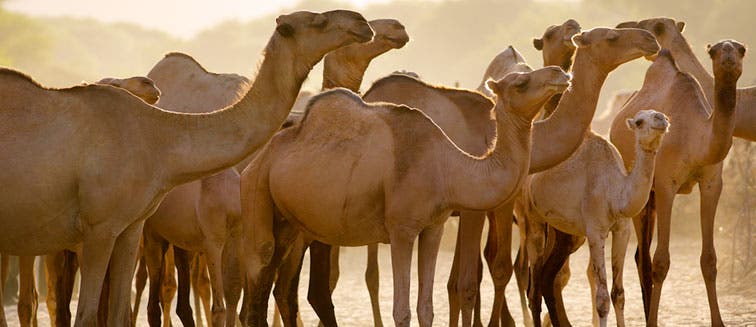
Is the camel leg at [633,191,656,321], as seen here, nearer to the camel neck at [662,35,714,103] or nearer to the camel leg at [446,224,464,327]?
the camel neck at [662,35,714,103]

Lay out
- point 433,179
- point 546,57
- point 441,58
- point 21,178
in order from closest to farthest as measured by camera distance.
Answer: point 21,178
point 433,179
point 546,57
point 441,58

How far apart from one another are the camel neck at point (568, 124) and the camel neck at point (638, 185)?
Result: 2.10 feet

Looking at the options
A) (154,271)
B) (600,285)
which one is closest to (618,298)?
(600,285)

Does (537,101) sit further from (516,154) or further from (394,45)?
(394,45)

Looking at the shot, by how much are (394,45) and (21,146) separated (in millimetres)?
4471

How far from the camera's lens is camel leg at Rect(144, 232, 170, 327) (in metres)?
10.9

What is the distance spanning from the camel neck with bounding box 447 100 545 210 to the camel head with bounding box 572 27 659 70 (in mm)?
1351

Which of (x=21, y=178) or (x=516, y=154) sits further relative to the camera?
(x=516, y=154)

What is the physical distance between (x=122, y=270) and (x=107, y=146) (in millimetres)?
887

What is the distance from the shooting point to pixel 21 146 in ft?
25.2

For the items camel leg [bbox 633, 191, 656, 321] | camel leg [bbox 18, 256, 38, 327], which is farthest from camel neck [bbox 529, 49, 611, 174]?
camel leg [bbox 18, 256, 38, 327]

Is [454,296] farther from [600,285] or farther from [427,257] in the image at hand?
[427,257]

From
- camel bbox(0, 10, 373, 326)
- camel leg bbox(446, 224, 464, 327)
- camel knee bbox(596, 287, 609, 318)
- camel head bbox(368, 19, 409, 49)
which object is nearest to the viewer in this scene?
camel bbox(0, 10, 373, 326)

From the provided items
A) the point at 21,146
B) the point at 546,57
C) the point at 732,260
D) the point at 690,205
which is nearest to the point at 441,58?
the point at 690,205
